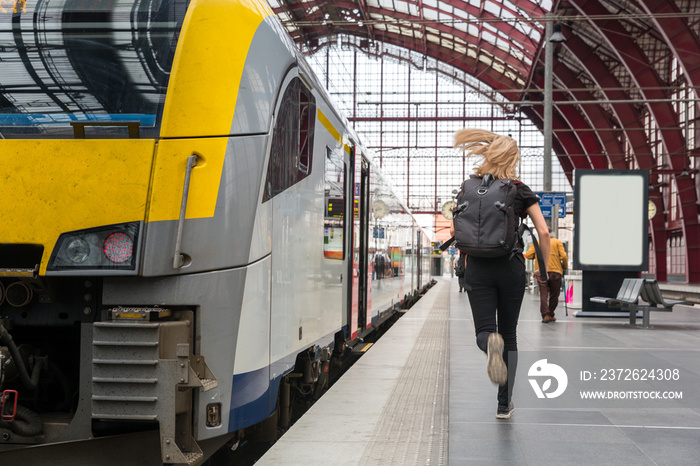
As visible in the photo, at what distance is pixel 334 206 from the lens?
6.83 m

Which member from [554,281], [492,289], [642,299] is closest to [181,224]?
[492,289]

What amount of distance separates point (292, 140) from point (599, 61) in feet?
107

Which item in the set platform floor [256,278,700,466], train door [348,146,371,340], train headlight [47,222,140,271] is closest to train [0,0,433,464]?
train headlight [47,222,140,271]

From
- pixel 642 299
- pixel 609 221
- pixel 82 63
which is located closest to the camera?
pixel 82 63

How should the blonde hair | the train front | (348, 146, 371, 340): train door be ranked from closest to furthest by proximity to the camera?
the train front, the blonde hair, (348, 146, 371, 340): train door

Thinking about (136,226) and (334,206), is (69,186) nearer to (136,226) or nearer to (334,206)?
(136,226)

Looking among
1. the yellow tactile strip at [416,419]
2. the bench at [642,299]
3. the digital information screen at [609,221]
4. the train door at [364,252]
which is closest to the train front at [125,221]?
the yellow tactile strip at [416,419]

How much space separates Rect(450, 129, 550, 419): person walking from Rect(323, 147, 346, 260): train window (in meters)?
1.76

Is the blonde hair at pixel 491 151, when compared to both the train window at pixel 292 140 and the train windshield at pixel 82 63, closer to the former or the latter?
the train window at pixel 292 140

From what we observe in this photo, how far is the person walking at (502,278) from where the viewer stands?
4.68 meters

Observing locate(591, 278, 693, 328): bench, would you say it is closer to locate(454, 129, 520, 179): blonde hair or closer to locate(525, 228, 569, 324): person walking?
locate(525, 228, 569, 324): person walking

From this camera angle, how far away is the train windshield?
13.5 ft

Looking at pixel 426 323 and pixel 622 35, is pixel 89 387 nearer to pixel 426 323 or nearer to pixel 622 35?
pixel 426 323

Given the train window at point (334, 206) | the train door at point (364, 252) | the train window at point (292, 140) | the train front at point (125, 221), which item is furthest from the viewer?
the train door at point (364, 252)
